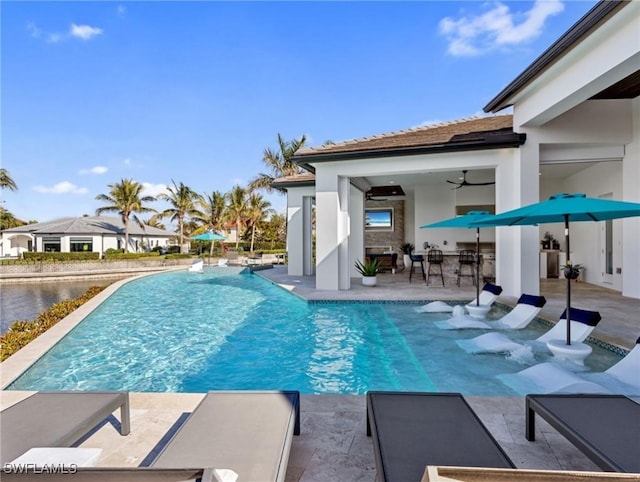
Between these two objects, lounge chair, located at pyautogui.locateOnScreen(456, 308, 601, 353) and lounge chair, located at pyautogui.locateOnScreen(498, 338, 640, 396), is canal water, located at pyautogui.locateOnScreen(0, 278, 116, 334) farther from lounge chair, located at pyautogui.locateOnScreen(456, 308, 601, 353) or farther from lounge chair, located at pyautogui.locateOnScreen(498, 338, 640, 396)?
lounge chair, located at pyautogui.locateOnScreen(498, 338, 640, 396)

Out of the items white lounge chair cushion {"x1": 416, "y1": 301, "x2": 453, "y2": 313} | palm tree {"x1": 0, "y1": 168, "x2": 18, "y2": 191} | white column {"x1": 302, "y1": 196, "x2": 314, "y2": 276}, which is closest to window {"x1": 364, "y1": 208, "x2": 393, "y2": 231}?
white column {"x1": 302, "y1": 196, "x2": 314, "y2": 276}

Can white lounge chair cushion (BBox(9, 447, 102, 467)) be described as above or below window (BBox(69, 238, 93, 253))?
below

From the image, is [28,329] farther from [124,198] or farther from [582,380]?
[124,198]

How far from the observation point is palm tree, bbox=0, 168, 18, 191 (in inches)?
1081

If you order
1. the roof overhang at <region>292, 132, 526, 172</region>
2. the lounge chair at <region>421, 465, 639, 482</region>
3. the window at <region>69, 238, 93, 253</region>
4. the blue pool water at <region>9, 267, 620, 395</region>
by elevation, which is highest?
the roof overhang at <region>292, 132, 526, 172</region>

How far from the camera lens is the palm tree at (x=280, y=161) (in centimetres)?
2795

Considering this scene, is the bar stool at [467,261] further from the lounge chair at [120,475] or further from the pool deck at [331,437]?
the lounge chair at [120,475]

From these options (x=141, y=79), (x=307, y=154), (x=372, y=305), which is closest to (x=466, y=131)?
(x=307, y=154)

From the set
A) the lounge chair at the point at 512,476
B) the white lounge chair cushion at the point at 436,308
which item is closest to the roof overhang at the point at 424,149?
the white lounge chair cushion at the point at 436,308

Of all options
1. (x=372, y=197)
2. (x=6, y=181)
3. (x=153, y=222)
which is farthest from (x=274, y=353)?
(x=153, y=222)

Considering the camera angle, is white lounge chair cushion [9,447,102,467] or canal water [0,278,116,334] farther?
canal water [0,278,116,334]

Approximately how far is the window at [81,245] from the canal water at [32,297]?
14.2 m

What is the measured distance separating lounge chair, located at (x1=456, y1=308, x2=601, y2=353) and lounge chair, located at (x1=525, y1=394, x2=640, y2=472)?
2547 millimetres

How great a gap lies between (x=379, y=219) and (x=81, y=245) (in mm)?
28053
